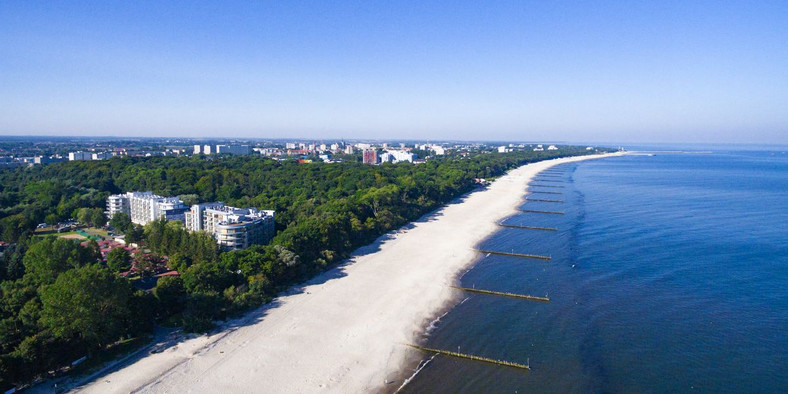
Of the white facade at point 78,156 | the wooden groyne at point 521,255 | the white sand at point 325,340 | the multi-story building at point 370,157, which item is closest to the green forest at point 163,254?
the white sand at point 325,340

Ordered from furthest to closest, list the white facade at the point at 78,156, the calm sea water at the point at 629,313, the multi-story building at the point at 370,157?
the multi-story building at the point at 370,157 → the white facade at the point at 78,156 → the calm sea water at the point at 629,313

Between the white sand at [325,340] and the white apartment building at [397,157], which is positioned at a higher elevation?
the white apartment building at [397,157]

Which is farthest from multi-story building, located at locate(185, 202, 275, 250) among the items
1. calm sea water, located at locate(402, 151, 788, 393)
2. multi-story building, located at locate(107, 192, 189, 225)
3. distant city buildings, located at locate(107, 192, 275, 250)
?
calm sea water, located at locate(402, 151, 788, 393)

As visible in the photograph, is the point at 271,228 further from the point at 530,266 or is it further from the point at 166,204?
the point at 530,266

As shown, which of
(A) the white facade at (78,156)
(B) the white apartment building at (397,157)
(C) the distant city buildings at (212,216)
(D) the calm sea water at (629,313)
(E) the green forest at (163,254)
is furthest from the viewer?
(B) the white apartment building at (397,157)

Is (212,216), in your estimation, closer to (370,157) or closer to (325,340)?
(325,340)

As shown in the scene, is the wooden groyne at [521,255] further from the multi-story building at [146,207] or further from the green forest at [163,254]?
the multi-story building at [146,207]

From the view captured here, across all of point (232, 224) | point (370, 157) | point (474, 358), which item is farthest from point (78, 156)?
point (474, 358)
